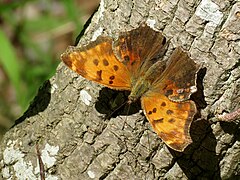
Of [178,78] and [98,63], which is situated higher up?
[98,63]

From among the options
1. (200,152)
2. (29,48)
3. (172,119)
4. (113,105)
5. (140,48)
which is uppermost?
(29,48)

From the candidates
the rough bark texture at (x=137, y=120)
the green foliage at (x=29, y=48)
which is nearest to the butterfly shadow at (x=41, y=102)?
the rough bark texture at (x=137, y=120)

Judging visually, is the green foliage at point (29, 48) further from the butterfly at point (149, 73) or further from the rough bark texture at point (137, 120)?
the butterfly at point (149, 73)

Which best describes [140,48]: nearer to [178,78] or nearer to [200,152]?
[178,78]

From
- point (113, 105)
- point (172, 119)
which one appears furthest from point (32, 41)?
point (172, 119)

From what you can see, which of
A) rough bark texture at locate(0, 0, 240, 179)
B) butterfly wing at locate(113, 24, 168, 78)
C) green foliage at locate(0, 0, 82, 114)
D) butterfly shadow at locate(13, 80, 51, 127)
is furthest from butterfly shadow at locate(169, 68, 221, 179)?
green foliage at locate(0, 0, 82, 114)

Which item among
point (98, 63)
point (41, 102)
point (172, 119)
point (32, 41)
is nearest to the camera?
point (172, 119)
